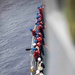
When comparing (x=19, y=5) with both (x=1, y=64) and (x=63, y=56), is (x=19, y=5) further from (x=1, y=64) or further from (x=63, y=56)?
(x=63, y=56)

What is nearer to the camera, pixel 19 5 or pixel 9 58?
pixel 9 58

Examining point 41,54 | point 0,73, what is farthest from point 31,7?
point 41,54

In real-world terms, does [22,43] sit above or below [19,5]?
below

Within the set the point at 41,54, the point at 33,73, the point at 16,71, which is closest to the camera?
the point at 33,73

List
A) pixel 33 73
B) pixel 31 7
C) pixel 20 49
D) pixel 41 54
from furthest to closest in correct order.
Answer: pixel 31 7, pixel 20 49, pixel 41 54, pixel 33 73

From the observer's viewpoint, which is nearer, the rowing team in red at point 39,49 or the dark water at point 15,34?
the rowing team in red at point 39,49

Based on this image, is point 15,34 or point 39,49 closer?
point 39,49

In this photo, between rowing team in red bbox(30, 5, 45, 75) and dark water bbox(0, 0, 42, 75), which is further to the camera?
dark water bbox(0, 0, 42, 75)

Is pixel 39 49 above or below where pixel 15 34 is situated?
above
